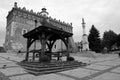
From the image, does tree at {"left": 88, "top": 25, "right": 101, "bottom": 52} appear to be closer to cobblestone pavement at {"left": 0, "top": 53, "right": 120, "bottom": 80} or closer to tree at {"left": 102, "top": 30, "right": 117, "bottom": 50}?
tree at {"left": 102, "top": 30, "right": 117, "bottom": 50}

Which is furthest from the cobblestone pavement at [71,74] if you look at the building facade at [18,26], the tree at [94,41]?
the tree at [94,41]

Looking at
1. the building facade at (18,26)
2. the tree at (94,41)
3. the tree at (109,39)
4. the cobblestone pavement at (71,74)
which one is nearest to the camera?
the cobblestone pavement at (71,74)

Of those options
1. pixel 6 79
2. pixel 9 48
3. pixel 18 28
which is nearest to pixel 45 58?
pixel 6 79

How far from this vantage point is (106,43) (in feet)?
145

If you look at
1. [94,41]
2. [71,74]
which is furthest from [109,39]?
[71,74]

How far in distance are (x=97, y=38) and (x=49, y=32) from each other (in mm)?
32135

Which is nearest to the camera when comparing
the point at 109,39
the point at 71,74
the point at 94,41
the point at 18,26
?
the point at 71,74

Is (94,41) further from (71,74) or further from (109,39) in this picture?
(71,74)

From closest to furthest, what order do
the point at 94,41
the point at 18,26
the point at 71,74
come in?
1. the point at 71,74
2. the point at 18,26
3. the point at 94,41

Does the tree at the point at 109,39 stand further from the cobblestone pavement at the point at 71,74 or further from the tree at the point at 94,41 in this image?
the cobblestone pavement at the point at 71,74

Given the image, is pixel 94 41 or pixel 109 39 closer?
pixel 94 41

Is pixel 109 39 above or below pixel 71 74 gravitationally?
above

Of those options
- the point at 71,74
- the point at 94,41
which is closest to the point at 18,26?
the point at 94,41

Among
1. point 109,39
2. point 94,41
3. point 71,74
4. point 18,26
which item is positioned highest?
point 18,26
